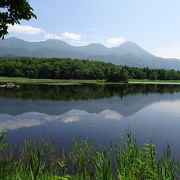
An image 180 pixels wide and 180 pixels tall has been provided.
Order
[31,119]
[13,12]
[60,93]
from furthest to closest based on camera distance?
[60,93] < [31,119] < [13,12]

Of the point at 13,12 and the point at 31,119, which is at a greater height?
the point at 13,12

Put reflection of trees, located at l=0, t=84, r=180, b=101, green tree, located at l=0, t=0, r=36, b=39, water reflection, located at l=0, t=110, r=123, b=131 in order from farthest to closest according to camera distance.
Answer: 1. reflection of trees, located at l=0, t=84, r=180, b=101
2. water reflection, located at l=0, t=110, r=123, b=131
3. green tree, located at l=0, t=0, r=36, b=39

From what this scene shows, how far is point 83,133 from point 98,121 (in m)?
9.89

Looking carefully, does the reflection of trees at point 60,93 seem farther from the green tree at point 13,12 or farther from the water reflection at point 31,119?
the green tree at point 13,12

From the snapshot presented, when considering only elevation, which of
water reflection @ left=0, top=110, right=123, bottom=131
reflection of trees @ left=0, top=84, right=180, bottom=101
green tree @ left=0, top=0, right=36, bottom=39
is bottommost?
water reflection @ left=0, top=110, right=123, bottom=131

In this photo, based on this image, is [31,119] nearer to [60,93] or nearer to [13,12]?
[13,12]

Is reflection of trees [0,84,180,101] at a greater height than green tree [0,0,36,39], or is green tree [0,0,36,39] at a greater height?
green tree [0,0,36,39]

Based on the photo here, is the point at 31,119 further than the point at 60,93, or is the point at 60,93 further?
the point at 60,93

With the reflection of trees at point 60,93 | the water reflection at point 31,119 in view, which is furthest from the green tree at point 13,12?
the reflection of trees at point 60,93

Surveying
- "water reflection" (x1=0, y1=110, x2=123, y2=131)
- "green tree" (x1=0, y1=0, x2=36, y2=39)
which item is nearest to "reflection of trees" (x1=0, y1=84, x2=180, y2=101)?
"water reflection" (x1=0, y1=110, x2=123, y2=131)

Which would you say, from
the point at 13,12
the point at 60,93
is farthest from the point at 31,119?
the point at 60,93

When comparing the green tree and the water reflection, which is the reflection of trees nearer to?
the water reflection

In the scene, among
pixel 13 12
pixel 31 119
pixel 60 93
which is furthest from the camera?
pixel 60 93

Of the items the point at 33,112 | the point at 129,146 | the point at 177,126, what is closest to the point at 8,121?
the point at 33,112
